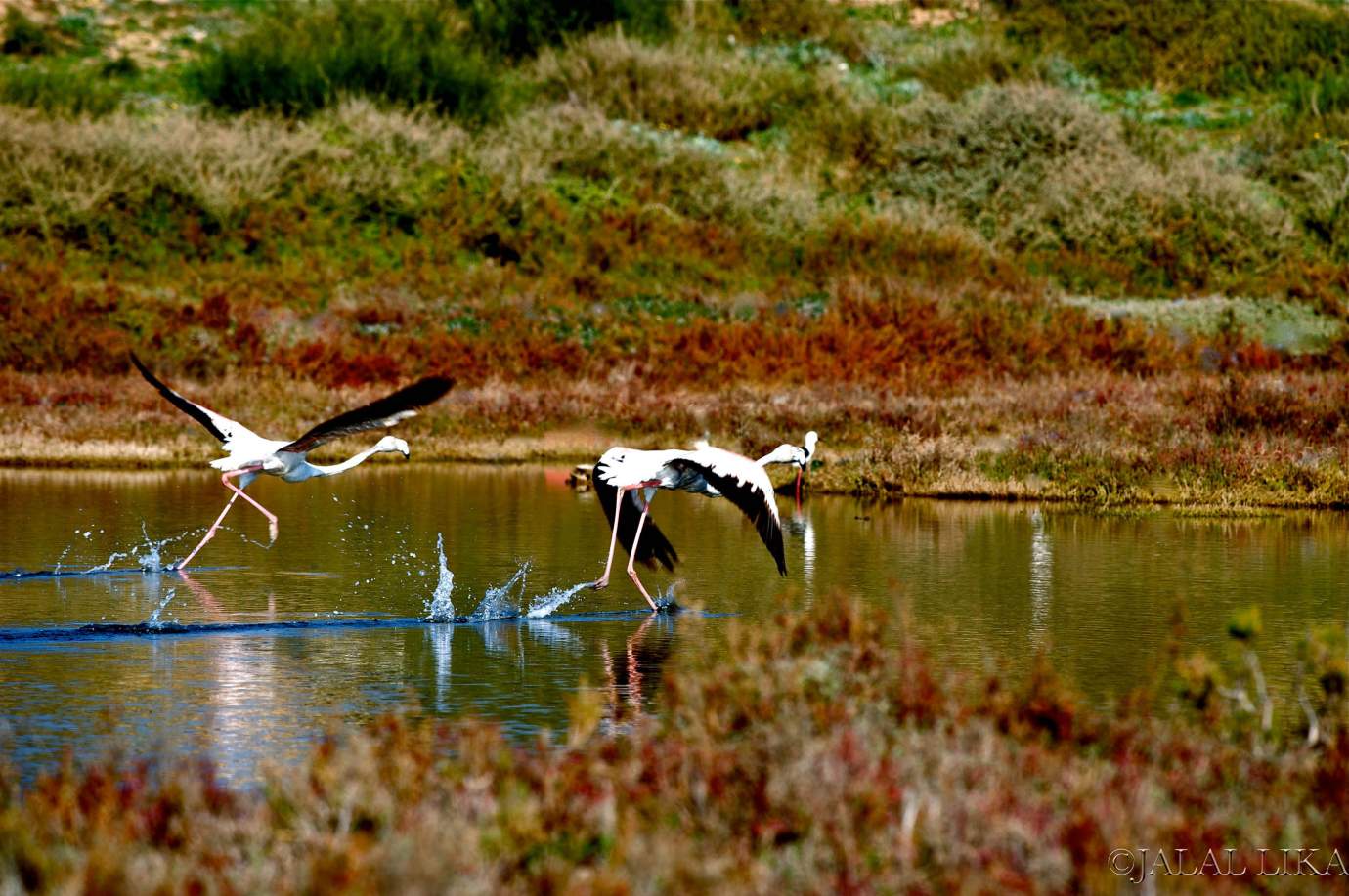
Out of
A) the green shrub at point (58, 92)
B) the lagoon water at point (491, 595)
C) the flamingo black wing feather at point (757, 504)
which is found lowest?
the lagoon water at point (491, 595)

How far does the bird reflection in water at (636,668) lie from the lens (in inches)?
386

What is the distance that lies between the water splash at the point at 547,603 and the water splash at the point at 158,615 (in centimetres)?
239

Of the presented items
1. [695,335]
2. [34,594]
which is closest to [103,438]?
[695,335]

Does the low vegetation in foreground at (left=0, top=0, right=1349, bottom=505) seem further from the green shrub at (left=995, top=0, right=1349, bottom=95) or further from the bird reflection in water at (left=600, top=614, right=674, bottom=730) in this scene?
the bird reflection in water at (left=600, top=614, right=674, bottom=730)

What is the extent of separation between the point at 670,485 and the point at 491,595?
1.43m

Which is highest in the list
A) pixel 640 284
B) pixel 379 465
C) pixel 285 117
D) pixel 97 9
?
pixel 97 9

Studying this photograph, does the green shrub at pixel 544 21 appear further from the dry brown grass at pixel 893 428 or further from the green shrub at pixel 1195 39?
the dry brown grass at pixel 893 428

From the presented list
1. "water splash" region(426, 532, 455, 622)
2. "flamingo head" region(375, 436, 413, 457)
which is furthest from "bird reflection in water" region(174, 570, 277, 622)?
"flamingo head" region(375, 436, 413, 457)

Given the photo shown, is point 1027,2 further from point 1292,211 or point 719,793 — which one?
point 719,793

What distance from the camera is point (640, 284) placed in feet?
119

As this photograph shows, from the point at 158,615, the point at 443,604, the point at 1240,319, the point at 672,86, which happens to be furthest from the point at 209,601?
the point at 672,86

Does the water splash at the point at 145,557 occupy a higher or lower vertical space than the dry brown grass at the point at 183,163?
lower

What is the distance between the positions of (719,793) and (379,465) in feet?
65.1

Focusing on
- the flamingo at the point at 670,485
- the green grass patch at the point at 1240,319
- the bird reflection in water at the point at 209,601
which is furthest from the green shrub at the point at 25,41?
the flamingo at the point at 670,485
